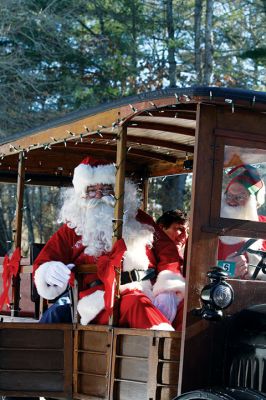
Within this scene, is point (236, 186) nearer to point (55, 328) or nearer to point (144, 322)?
point (144, 322)

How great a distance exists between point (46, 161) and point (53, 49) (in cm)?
1228

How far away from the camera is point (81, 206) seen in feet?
20.2

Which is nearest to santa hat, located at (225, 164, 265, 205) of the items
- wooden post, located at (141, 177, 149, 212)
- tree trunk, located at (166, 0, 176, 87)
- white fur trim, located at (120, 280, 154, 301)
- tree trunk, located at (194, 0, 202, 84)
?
white fur trim, located at (120, 280, 154, 301)

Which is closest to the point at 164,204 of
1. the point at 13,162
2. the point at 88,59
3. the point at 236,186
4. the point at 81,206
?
the point at 88,59

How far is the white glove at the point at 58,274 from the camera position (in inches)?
219

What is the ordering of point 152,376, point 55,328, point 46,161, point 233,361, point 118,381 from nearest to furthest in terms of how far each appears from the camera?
point 233,361 → point 152,376 → point 118,381 → point 55,328 → point 46,161

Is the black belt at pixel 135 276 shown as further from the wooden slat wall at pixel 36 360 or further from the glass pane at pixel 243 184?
the glass pane at pixel 243 184

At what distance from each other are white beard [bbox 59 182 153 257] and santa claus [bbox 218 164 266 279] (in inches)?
47.1

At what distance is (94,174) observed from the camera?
6086 millimetres

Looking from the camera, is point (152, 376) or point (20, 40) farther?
point (20, 40)

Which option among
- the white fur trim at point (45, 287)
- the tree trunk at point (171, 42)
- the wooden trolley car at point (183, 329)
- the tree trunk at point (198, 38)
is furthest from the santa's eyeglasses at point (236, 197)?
the tree trunk at point (198, 38)

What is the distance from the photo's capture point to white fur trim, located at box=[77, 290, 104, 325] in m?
5.47

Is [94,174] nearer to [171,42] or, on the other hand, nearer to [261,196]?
[261,196]

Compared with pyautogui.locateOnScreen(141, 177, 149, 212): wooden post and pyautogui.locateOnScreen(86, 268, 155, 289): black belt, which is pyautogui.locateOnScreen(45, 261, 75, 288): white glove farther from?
pyautogui.locateOnScreen(141, 177, 149, 212): wooden post
